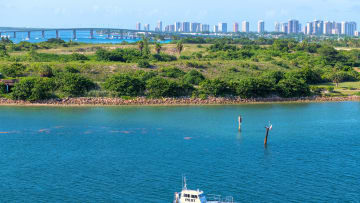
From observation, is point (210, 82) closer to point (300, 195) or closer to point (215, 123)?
point (215, 123)

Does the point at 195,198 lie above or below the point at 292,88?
below

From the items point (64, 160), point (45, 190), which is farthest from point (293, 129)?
point (45, 190)

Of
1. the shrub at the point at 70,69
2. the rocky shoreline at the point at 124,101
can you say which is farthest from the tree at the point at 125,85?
the shrub at the point at 70,69

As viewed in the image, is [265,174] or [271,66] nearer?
[265,174]

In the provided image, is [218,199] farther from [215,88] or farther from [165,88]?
[215,88]

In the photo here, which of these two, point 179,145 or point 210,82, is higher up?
point 210,82

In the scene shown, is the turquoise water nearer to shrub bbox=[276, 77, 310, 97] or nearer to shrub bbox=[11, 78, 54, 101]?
shrub bbox=[11, 78, 54, 101]

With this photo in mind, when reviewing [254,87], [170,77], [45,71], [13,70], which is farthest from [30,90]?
[254,87]
